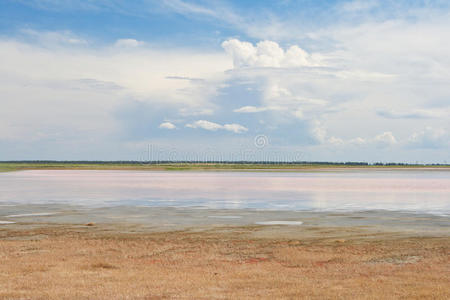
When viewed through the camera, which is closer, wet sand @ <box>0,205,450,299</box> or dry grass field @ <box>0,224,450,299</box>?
dry grass field @ <box>0,224,450,299</box>

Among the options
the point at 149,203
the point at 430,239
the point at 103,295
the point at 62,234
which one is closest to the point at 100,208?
the point at 149,203

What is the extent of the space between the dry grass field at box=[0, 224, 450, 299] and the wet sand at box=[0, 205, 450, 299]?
30 millimetres

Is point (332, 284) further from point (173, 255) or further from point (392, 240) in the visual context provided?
point (392, 240)

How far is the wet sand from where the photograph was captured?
13.6 meters

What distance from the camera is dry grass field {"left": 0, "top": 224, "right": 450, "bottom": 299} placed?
1341cm

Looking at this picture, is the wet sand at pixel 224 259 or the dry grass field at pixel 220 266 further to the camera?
the wet sand at pixel 224 259

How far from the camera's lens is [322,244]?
68.7 ft

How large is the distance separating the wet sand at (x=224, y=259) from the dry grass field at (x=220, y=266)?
0.03 m

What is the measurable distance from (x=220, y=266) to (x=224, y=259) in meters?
1.27

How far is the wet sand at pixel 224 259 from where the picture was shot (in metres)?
13.6

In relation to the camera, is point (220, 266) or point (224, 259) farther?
point (224, 259)

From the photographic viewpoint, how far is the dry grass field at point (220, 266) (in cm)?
1341

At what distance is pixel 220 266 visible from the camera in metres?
16.6

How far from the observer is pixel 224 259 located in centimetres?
1789
